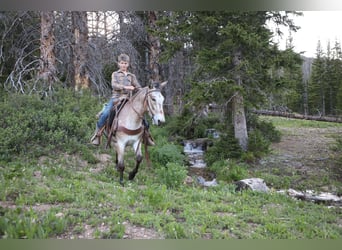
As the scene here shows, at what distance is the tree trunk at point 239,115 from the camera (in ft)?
13.0

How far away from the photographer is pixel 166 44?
4.28 m

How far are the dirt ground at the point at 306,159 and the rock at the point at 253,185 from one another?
0.21 meters

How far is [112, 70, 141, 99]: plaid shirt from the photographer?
3.67 meters

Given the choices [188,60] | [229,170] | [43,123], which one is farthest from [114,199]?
[188,60]

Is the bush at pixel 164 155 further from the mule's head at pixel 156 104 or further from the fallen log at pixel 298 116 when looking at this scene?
the fallen log at pixel 298 116

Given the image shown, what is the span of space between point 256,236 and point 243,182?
80cm

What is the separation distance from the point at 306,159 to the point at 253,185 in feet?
2.42

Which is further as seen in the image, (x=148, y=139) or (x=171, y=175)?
(x=148, y=139)

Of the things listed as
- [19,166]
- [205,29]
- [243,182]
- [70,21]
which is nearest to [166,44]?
[205,29]

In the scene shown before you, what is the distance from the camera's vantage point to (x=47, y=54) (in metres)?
4.43

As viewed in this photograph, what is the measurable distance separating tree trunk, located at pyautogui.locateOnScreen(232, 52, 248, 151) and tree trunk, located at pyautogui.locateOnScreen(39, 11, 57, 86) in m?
2.42

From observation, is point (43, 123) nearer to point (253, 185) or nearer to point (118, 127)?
point (118, 127)

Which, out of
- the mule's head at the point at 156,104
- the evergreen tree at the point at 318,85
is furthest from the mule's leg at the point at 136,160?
the evergreen tree at the point at 318,85

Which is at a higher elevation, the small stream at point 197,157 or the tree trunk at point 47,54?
the tree trunk at point 47,54
